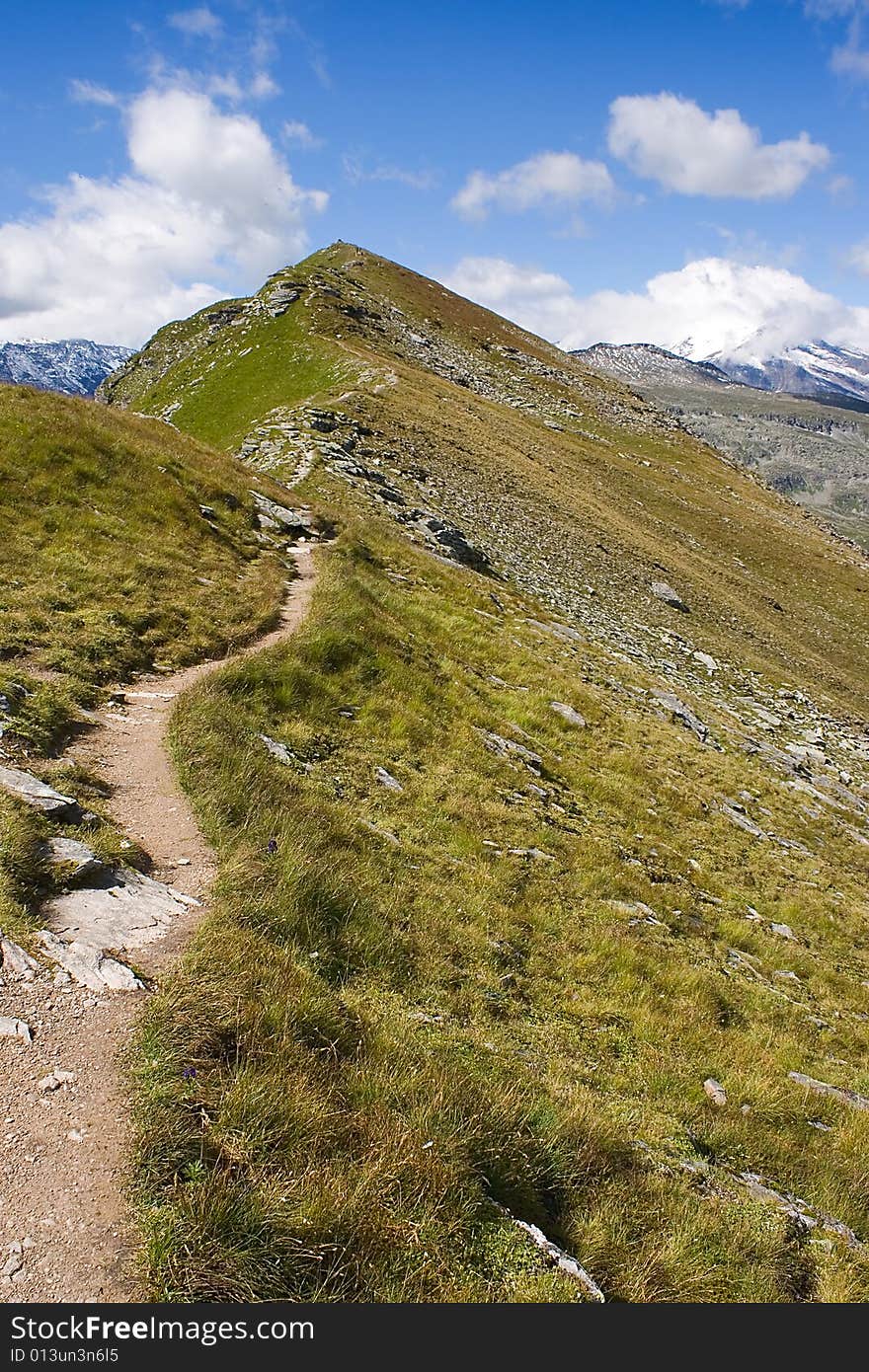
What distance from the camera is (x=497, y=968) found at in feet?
29.9

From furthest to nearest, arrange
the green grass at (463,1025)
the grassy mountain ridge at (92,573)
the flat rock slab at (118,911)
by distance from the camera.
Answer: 1. the grassy mountain ridge at (92,573)
2. the flat rock slab at (118,911)
3. the green grass at (463,1025)

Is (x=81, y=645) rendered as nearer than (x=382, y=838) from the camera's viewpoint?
No

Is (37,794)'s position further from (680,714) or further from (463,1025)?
(680,714)

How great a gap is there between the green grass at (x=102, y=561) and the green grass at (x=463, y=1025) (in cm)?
196

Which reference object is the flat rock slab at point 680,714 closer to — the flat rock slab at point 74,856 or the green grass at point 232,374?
the flat rock slab at point 74,856

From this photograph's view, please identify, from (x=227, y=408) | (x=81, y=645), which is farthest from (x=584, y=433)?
(x=81, y=645)

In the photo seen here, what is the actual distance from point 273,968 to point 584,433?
277 ft

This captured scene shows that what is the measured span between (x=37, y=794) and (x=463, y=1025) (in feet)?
17.9

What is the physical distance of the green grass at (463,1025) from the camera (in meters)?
4.52

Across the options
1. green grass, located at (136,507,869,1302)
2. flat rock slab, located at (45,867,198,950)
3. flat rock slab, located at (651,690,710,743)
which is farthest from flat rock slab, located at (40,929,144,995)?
flat rock slab, located at (651,690,710,743)

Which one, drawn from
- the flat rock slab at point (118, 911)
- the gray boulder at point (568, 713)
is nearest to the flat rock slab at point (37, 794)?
the flat rock slab at point (118, 911)

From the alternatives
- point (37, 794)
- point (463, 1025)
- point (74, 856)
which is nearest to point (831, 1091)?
point (463, 1025)
